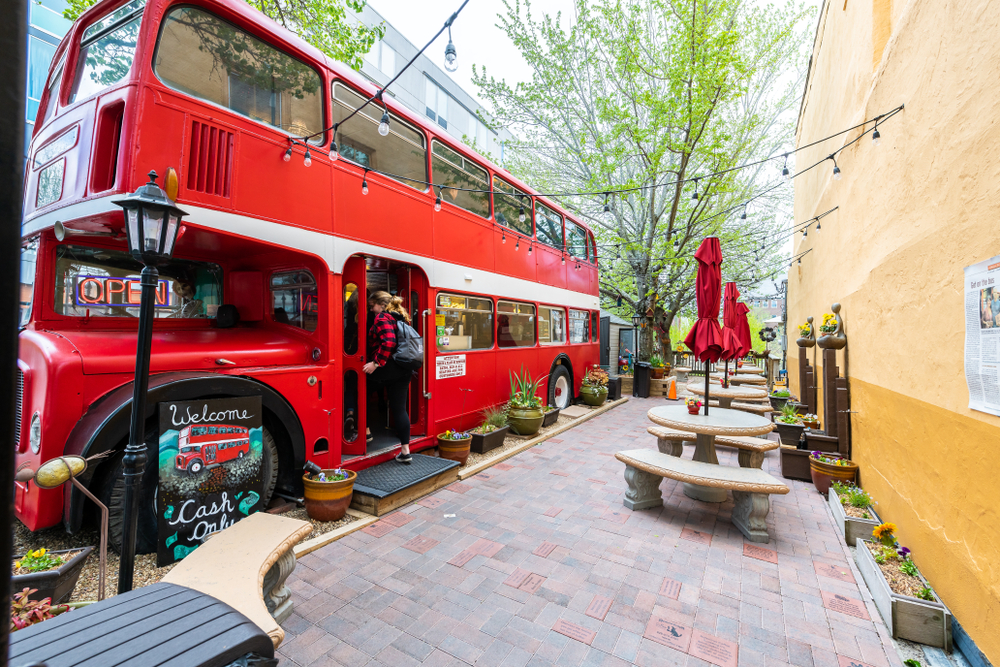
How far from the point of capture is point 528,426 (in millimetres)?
6797

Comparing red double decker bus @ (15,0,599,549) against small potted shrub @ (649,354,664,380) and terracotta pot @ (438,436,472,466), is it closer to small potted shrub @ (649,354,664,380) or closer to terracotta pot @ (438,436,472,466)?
terracotta pot @ (438,436,472,466)

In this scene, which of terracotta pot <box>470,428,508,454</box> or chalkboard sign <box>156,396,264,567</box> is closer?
chalkboard sign <box>156,396,264,567</box>

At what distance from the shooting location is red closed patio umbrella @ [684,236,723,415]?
466 cm

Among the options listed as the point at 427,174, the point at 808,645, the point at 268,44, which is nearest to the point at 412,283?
the point at 427,174

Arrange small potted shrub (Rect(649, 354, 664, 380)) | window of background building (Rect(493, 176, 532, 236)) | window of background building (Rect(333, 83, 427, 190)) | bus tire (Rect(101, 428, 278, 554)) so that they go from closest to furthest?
bus tire (Rect(101, 428, 278, 554)) < window of background building (Rect(333, 83, 427, 190)) < window of background building (Rect(493, 176, 532, 236)) < small potted shrub (Rect(649, 354, 664, 380))

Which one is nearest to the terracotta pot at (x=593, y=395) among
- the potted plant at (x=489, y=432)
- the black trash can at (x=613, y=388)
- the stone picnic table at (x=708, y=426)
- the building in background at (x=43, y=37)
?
the black trash can at (x=613, y=388)

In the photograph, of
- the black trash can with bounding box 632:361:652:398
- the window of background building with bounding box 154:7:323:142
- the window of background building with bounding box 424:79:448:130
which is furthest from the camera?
the window of background building with bounding box 424:79:448:130

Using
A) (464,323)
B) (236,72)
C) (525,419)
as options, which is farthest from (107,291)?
(525,419)

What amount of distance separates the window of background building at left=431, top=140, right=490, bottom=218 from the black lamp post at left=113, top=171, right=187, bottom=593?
11.8 ft

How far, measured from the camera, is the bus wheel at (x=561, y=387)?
8836mm

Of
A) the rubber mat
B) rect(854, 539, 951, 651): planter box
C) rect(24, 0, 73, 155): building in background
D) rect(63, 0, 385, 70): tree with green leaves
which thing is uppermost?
rect(24, 0, 73, 155): building in background

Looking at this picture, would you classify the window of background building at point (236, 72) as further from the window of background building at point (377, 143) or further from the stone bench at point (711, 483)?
the stone bench at point (711, 483)

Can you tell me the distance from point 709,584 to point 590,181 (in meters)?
10.8

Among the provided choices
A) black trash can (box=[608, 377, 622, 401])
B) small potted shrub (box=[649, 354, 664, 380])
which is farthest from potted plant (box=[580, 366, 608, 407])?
small potted shrub (box=[649, 354, 664, 380])
